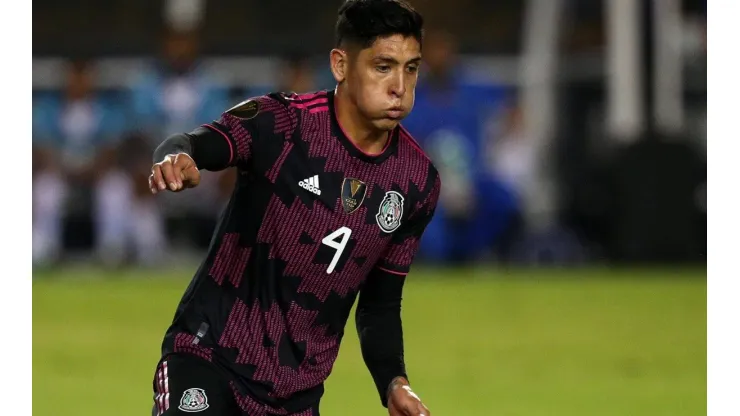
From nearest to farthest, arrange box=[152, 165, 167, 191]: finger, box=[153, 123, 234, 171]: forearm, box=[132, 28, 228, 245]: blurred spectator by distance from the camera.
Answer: box=[152, 165, 167, 191]: finger → box=[153, 123, 234, 171]: forearm → box=[132, 28, 228, 245]: blurred spectator

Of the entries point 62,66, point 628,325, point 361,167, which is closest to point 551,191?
point 628,325

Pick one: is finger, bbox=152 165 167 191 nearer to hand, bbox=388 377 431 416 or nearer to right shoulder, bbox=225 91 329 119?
right shoulder, bbox=225 91 329 119

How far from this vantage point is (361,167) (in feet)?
17.1

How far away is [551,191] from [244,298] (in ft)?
44.6

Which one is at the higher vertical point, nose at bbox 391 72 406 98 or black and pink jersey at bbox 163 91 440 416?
nose at bbox 391 72 406 98

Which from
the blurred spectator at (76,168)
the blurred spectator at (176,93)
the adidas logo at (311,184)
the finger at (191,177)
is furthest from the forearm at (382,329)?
the blurred spectator at (76,168)

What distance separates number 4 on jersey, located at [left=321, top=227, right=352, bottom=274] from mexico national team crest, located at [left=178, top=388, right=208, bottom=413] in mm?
652

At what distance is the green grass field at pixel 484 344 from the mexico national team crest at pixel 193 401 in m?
3.78

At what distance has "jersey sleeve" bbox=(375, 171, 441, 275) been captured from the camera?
5.39 metres

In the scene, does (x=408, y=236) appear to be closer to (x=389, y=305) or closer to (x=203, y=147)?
(x=389, y=305)

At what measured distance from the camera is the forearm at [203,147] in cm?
458

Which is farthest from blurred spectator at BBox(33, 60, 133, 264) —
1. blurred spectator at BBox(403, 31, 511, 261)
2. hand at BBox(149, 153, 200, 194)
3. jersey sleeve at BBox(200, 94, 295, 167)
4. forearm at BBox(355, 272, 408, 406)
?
hand at BBox(149, 153, 200, 194)

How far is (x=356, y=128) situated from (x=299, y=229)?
0.43 metres

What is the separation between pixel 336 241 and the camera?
5.19 metres
